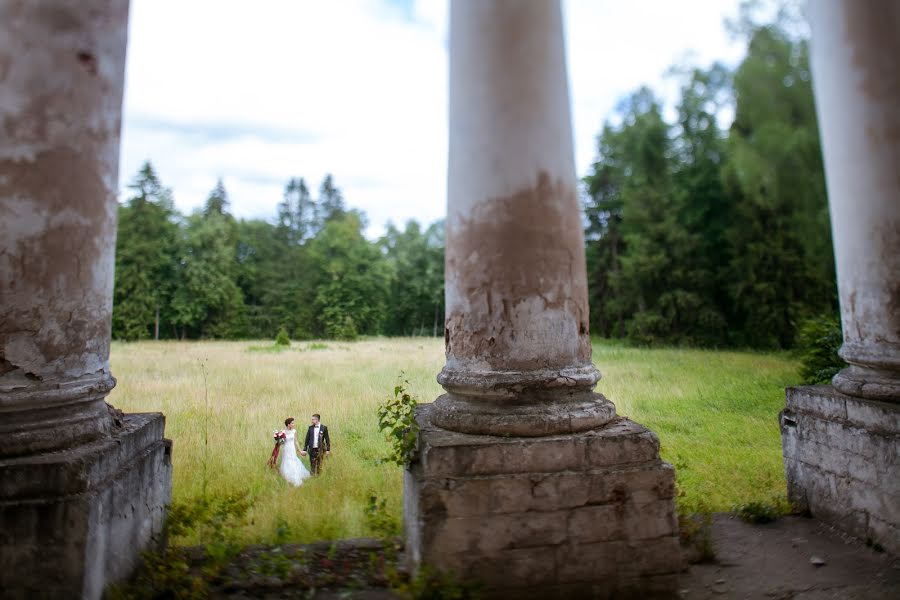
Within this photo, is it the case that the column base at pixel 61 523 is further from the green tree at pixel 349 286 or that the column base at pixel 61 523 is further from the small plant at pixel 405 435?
the green tree at pixel 349 286

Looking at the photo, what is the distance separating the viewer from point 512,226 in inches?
172

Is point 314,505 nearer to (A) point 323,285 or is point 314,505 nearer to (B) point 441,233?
(A) point 323,285

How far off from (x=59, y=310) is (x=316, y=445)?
16.7 ft

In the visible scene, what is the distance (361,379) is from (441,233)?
1016 inches

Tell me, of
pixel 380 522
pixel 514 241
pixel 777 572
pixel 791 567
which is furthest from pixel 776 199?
pixel 380 522

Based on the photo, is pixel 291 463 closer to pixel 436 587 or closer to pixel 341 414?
pixel 341 414

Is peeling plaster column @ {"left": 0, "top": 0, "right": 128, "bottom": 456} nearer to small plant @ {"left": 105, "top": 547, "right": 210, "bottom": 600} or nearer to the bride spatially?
small plant @ {"left": 105, "top": 547, "right": 210, "bottom": 600}

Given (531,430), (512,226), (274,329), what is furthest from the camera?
(274,329)

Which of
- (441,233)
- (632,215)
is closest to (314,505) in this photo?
(441,233)

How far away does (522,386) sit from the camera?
13.9 feet

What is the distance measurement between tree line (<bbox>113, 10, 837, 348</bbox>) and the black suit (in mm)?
11583

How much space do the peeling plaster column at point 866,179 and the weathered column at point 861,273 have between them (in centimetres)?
1

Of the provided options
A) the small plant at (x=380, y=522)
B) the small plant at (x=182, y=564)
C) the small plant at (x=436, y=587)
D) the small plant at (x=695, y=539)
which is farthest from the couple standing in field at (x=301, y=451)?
the small plant at (x=695, y=539)

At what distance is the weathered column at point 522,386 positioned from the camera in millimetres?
3846
